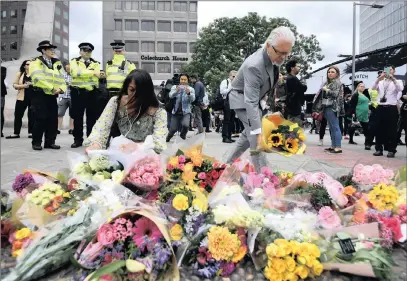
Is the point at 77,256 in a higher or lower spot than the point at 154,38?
lower

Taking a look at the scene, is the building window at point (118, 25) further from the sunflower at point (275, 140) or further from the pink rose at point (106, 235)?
the pink rose at point (106, 235)

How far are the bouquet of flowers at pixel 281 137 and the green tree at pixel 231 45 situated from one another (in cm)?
3459

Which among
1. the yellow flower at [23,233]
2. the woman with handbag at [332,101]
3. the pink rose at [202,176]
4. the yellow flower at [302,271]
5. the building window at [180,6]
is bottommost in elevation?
the yellow flower at [302,271]

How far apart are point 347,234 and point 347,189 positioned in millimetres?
623

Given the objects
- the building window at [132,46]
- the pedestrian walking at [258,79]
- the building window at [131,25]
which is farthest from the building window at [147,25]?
the pedestrian walking at [258,79]

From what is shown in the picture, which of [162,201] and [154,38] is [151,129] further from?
[154,38]

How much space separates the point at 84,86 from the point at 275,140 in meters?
4.71

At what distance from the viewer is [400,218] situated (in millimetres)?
2484

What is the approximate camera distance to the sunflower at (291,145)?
3.17 meters

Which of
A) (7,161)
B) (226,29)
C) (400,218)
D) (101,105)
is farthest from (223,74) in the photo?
(400,218)

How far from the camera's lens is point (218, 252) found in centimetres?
214

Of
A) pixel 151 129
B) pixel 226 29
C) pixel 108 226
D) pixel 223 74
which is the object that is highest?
pixel 226 29

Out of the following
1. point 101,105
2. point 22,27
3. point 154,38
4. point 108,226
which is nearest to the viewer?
point 108,226

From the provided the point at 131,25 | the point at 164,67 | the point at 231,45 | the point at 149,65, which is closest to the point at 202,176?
the point at 231,45
